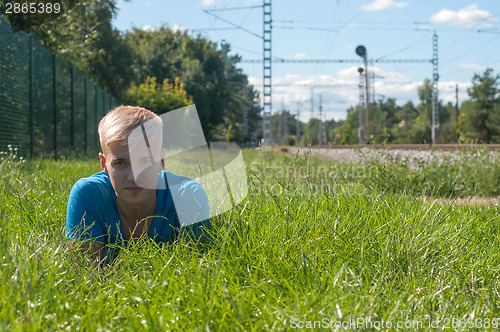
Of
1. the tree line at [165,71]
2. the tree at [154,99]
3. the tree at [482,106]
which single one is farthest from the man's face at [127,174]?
the tree at [482,106]

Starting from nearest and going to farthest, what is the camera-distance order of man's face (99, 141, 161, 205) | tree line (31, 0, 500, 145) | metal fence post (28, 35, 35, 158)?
1. man's face (99, 141, 161, 205)
2. metal fence post (28, 35, 35, 158)
3. tree line (31, 0, 500, 145)

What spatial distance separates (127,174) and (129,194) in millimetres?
109

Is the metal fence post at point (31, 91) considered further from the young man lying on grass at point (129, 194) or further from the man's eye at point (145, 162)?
the man's eye at point (145, 162)

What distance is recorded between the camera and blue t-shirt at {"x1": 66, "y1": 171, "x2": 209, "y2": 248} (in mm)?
2477

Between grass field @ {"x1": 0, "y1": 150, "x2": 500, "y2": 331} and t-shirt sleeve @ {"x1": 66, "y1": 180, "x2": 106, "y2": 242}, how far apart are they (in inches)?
5.2

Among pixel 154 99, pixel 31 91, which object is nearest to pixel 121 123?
pixel 31 91

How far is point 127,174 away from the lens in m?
2.51

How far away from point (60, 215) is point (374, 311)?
190cm

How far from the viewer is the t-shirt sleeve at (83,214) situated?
2410mm

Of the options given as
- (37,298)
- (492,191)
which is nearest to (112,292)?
(37,298)

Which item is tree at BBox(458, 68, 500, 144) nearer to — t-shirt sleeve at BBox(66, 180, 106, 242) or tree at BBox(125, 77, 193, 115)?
tree at BBox(125, 77, 193, 115)

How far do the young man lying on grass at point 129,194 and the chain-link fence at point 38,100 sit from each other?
19.5 feet

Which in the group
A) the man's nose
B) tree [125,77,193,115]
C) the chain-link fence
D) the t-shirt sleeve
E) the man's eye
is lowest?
the t-shirt sleeve

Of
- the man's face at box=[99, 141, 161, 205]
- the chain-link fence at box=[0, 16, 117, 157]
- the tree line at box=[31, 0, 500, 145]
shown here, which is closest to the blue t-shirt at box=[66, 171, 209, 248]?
the man's face at box=[99, 141, 161, 205]
